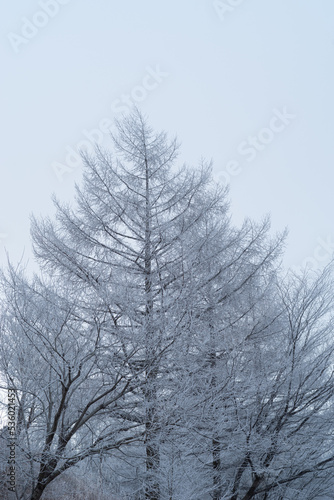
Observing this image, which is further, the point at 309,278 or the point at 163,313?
the point at 309,278

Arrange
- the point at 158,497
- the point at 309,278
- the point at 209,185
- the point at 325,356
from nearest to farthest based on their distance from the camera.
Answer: the point at 158,497 → the point at 325,356 → the point at 309,278 → the point at 209,185

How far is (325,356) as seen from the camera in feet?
22.5

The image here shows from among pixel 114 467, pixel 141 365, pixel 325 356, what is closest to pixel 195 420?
pixel 141 365

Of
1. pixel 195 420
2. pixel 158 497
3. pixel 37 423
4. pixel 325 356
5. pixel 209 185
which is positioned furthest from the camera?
pixel 209 185

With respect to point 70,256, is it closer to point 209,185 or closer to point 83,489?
point 209,185

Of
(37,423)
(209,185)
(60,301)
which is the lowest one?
(37,423)

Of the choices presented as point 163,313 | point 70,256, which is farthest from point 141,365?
point 70,256

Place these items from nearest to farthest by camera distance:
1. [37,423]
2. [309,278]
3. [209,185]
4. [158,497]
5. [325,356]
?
1. [158,497]
2. [37,423]
3. [325,356]
4. [309,278]
5. [209,185]

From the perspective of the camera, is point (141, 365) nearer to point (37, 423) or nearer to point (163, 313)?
point (163, 313)

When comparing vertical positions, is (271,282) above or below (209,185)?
below

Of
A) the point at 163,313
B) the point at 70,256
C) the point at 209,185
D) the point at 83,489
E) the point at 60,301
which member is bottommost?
the point at 83,489

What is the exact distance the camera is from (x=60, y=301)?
615 cm

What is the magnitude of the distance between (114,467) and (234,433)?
5.75ft

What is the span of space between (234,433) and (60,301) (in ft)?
9.54
